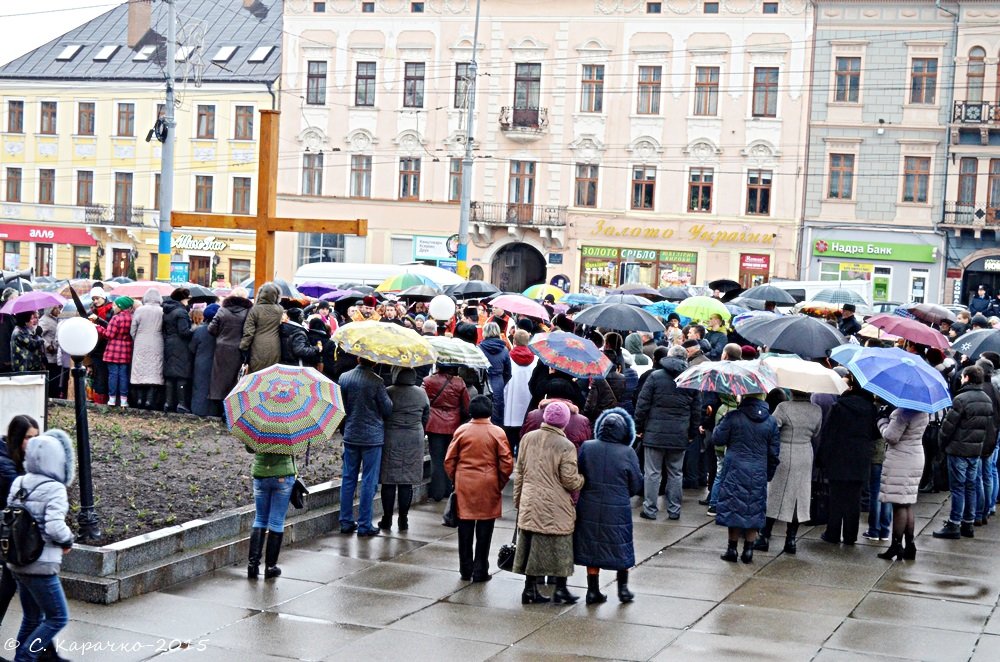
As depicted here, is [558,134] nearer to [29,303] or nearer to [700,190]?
[700,190]

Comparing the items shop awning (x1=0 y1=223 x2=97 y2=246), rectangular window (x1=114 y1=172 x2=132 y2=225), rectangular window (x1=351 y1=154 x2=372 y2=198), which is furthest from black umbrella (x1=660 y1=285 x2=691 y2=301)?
shop awning (x1=0 y1=223 x2=97 y2=246)

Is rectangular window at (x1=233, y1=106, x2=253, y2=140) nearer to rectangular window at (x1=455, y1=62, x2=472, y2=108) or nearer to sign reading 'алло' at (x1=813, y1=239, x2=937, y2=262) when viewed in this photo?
rectangular window at (x1=455, y1=62, x2=472, y2=108)

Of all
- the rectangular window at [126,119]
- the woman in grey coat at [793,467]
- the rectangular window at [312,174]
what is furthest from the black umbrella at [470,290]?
the rectangular window at [126,119]

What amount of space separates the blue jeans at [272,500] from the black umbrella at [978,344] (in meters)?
9.20

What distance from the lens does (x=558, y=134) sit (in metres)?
47.8

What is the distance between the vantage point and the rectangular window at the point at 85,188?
5528 cm

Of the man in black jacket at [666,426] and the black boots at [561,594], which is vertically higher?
the man in black jacket at [666,426]

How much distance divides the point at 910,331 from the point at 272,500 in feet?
29.1

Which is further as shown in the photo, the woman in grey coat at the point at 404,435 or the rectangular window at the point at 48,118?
the rectangular window at the point at 48,118

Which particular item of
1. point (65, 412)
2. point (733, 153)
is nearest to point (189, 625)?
point (65, 412)

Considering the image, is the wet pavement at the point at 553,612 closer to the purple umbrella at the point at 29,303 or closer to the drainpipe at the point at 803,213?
the purple umbrella at the point at 29,303

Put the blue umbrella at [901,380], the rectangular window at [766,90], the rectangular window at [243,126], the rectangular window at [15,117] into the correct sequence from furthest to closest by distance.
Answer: the rectangular window at [15,117] → the rectangular window at [243,126] → the rectangular window at [766,90] → the blue umbrella at [901,380]

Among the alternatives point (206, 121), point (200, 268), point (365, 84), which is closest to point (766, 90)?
point (365, 84)

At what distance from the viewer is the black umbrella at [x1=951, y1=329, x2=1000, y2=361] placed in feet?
53.3
